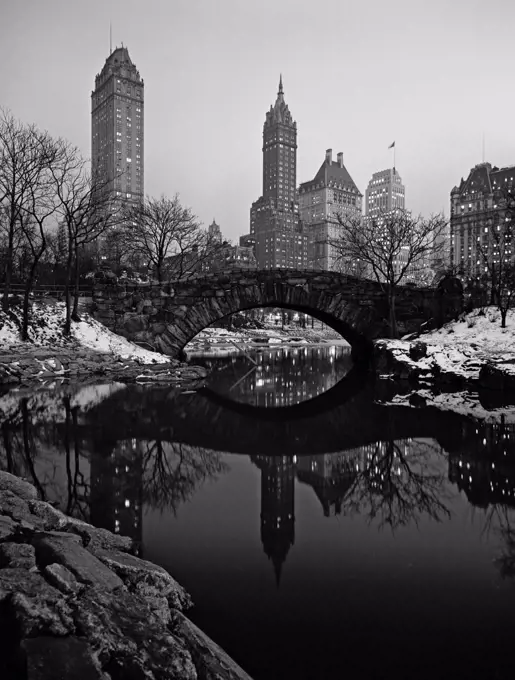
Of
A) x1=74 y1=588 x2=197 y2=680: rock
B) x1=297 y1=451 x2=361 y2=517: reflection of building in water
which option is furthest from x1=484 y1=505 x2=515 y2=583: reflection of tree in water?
x1=74 y1=588 x2=197 y2=680: rock

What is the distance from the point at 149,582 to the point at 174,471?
4.64 metres

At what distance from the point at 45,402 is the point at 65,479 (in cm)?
799

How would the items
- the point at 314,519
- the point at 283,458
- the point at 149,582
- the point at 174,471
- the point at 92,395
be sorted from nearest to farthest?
1. the point at 149,582
2. the point at 314,519
3. the point at 174,471
4. the point at 283,458
5. the point at 92,395

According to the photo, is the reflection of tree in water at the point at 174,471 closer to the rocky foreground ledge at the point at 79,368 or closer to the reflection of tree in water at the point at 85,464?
the reflection of tree in water at the point at 85,464

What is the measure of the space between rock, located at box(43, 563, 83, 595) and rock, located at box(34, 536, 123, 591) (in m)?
0.13

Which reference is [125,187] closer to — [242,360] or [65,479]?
[242,360]

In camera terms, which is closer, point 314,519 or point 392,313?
point 314,519

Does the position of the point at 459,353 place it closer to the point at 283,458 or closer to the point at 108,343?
the point at 283,458

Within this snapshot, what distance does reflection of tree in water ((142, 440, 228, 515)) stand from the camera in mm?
7551

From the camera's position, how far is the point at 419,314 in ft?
96.5

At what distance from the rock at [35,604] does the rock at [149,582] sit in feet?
2.80

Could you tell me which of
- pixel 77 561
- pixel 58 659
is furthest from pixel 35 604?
pixel 77 561

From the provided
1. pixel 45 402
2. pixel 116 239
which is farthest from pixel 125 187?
pixel 45 402

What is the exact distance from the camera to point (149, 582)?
4406 mm
